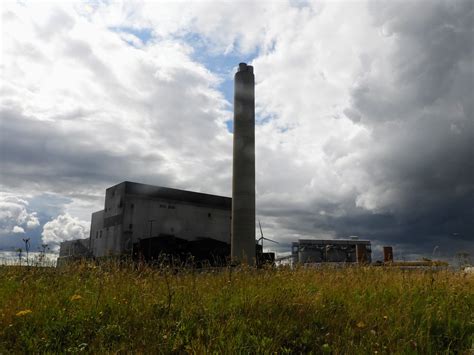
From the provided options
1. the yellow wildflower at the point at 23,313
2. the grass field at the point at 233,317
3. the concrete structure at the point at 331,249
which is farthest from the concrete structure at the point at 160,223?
the yellow wildflower at the point at 23,313

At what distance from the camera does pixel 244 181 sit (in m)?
32.4

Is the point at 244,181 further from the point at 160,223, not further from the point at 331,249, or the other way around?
the point at 331,249

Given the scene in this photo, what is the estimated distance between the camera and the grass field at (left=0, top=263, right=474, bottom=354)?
484 cm

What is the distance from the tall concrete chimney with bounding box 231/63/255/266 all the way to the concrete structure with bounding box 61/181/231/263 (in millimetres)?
10761

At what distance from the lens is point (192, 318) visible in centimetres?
552

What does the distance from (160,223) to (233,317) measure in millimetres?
41505

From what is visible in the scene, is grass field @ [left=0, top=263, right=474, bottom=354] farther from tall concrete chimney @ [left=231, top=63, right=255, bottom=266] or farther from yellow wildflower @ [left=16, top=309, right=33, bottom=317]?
tall concrete chimney @ [left=231, top=63, right=255, bottom=266]

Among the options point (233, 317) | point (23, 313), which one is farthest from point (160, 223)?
point (233, 317)

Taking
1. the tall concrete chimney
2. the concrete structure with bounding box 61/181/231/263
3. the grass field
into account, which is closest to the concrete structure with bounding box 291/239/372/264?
the concrete structure with bounding box 61/181/231/263

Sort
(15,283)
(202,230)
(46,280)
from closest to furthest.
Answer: (15,283)
(46,280)
(202,230)

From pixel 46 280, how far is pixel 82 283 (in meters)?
0.96

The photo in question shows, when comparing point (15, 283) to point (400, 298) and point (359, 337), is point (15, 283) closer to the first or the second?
point (359, 337)

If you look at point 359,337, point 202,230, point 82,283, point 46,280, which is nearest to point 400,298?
point 359,337

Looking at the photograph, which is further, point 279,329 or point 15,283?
point 15,283
